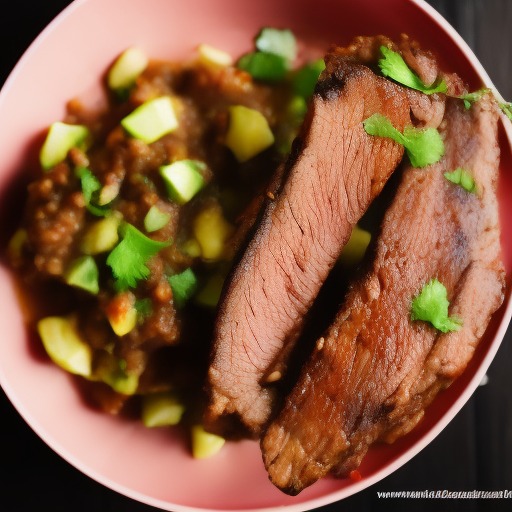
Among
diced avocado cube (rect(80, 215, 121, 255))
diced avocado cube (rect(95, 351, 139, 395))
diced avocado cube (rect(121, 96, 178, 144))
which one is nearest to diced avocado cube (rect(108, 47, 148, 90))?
diced avocado cube (rect(121, 96, 178, 144))

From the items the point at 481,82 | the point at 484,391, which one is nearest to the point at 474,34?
the point at 481,82

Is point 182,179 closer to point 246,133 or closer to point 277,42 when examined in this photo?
point 246,133

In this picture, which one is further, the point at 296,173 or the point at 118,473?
the point at 118,473

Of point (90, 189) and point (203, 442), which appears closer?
point (90, 189)

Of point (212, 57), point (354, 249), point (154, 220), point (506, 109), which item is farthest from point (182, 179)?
point (506, 109)

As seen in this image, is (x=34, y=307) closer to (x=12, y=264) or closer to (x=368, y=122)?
(x=12, y=264)
